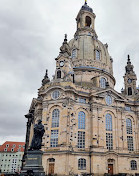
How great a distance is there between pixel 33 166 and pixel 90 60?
3410 cm

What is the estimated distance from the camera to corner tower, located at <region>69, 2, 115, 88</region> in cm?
4706

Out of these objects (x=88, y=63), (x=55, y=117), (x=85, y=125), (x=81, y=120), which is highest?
(x=88, y=63)

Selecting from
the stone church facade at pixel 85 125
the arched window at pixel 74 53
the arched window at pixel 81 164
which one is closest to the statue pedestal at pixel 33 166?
the stone church facade at pixel 85 125

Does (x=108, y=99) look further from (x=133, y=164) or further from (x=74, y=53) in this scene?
(x=74, y=53)

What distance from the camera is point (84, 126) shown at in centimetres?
3816

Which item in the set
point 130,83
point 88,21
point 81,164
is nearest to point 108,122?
point 81,164

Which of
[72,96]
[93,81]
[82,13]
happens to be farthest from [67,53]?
[82,13]

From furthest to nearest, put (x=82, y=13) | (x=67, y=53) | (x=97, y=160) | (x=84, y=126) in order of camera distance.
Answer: (x=82, y=13) < (x=67, y=53) < (x=84, y=126) < (x=97, y=160)

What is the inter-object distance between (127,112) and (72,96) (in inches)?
539

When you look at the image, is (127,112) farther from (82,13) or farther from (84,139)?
(82,13)

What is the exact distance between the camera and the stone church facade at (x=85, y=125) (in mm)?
34500

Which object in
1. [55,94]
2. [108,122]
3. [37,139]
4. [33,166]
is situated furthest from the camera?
[108,122]

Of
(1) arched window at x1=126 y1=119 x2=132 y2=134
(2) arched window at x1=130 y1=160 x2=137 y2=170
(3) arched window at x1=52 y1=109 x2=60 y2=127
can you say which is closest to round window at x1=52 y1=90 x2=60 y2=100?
(3) arched window at x1=52 y1=109 x2=60 y2=127

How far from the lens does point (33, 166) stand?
770 inches
